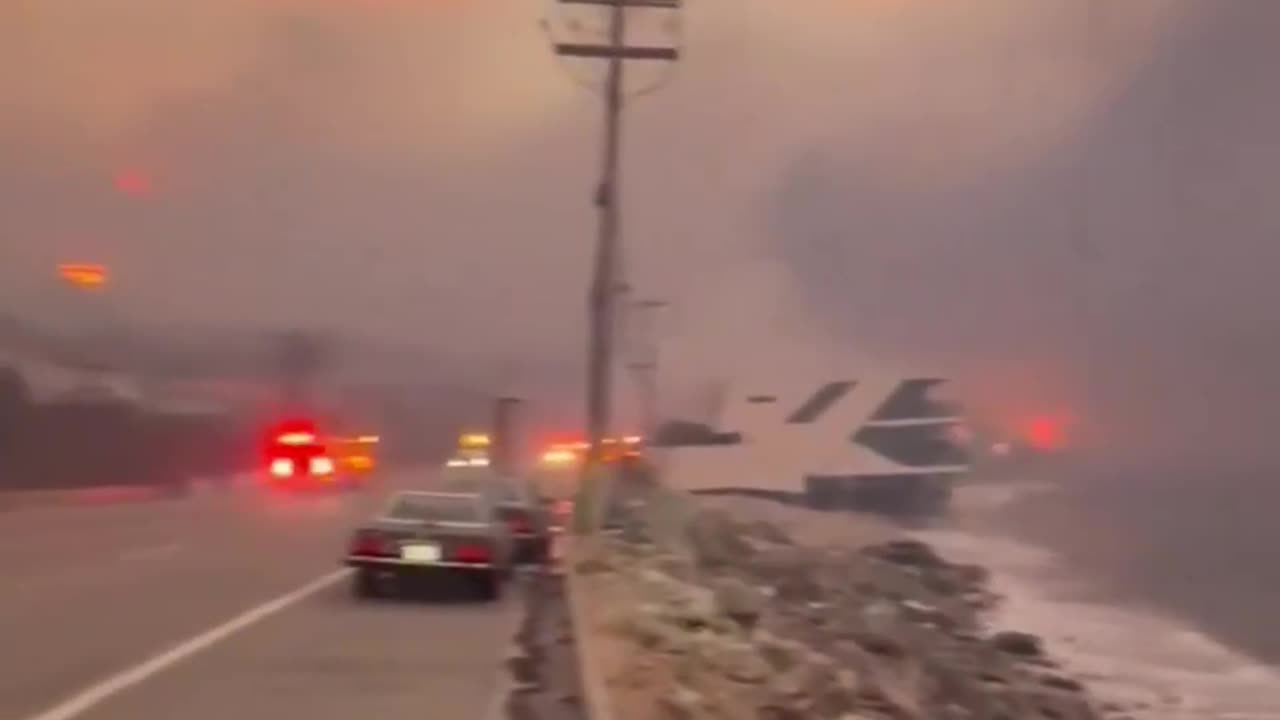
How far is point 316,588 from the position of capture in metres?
24.2

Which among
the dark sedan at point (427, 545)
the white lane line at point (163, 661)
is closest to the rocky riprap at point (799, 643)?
the dark sedan at point (427, 545)

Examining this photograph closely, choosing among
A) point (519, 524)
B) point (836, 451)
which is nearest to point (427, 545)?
point (519, 524)

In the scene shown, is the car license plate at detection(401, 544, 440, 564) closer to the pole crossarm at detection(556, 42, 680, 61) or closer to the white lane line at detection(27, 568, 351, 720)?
the white lane line at detection(27, 568, 351, 720)

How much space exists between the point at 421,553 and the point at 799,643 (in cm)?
491

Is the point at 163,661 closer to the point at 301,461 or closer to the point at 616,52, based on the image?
the point at 616,52

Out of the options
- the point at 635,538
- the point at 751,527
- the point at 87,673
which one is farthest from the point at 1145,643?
the point at 87,673

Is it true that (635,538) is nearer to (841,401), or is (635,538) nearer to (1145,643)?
(1145,643)

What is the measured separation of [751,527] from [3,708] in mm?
51155

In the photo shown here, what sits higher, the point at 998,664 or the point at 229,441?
the point at 229,441

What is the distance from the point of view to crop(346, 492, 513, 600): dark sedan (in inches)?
899

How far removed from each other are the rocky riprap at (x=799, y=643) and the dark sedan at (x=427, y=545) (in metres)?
1.21

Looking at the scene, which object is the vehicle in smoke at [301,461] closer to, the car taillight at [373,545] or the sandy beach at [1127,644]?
the sandy beach at [1127,644]

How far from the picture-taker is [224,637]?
59.2ft

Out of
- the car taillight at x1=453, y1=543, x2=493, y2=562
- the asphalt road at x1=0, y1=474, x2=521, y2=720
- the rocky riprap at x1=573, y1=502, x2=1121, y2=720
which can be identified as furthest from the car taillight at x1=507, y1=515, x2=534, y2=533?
the car taillight at x1=453, y1=543, x2=493, y2=562
